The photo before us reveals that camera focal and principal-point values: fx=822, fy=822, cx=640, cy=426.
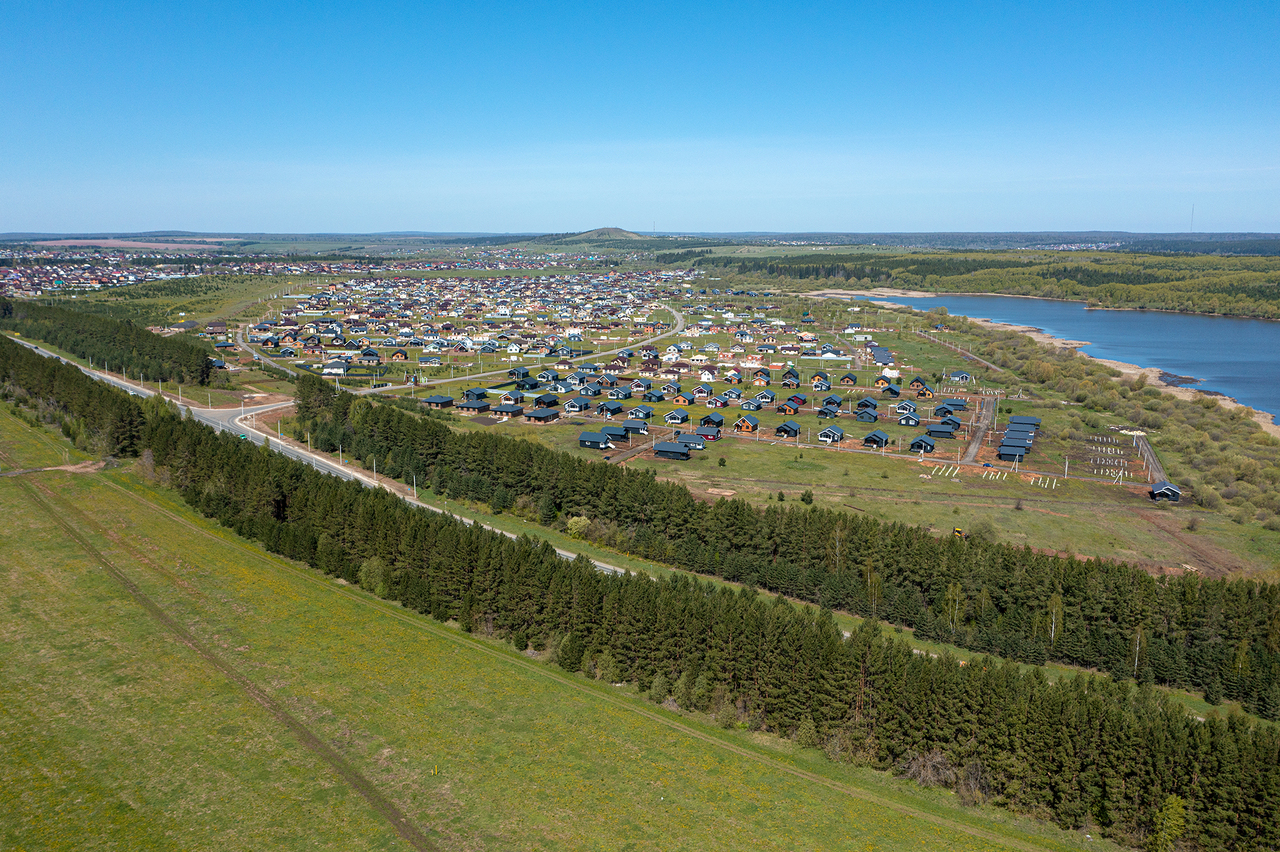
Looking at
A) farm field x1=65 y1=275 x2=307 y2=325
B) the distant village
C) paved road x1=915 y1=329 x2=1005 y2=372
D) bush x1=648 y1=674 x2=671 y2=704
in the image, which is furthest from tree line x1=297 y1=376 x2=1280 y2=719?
farm field x1=65 y1=275 x2=307 y2=325

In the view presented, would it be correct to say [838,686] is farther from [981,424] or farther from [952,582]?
[981,424]

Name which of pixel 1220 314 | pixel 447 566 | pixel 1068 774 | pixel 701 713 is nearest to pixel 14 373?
pixel 447 566

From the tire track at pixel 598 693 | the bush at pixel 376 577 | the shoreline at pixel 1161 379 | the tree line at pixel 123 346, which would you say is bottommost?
the tire track at pixel 598 693

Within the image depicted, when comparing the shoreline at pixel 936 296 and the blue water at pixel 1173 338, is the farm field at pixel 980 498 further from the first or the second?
the shoreline at pixel 936 296

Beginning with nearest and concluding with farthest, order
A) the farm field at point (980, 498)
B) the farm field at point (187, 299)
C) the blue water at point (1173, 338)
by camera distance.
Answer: the farm field at point (980, 498) < the blue water at point (1173, 338) < the farm field at point (187, 299)

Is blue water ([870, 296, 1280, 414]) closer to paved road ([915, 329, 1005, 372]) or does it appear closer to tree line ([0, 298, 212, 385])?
paved road ([915, 329, 1005, 372])

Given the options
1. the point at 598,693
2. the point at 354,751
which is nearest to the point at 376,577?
the point at 354,751

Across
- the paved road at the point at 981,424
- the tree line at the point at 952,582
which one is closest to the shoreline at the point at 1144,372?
the paved road at the point at 981,424

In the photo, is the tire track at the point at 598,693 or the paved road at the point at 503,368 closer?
the tire track at the point at 598,693
